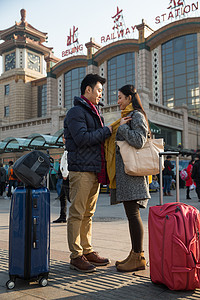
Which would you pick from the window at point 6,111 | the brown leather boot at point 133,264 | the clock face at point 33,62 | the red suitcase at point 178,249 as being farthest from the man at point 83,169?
the clock face at point 33,62

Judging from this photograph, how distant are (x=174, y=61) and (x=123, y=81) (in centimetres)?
676

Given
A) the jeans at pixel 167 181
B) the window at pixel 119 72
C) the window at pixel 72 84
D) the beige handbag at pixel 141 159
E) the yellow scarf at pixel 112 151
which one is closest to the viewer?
the beige handbag at pixel 141 159

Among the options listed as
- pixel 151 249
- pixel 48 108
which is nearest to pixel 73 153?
pixel 151 249

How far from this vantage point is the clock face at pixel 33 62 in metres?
57.1

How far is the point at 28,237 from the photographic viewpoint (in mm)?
2814

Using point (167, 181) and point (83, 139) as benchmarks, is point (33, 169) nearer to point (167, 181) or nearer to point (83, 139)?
point (83, 139)

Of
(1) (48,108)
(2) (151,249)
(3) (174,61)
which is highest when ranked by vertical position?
(3) (174,61)

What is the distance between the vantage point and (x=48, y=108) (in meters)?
47.4

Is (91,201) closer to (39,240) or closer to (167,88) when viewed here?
(39,240)

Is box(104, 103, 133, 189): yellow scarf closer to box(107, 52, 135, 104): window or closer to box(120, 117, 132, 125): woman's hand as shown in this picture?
box(120, 117, 132, 125): woman's hand

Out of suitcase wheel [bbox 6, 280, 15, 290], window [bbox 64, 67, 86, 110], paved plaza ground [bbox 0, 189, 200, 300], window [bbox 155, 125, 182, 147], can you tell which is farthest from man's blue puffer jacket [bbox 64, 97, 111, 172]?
window [bbox 64, 67, 86, 110]

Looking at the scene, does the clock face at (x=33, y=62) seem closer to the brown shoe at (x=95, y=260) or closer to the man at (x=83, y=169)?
the man at (x=83, y=169)

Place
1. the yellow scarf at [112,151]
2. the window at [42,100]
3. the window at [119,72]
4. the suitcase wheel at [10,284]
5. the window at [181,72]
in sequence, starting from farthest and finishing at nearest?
the window at [42,100] → the window at [119,72] → the window at [181,72] → the yellow scarf at [112,151] → the suitcase wheel at [10,284]

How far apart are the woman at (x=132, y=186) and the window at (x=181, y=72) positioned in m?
35.7
